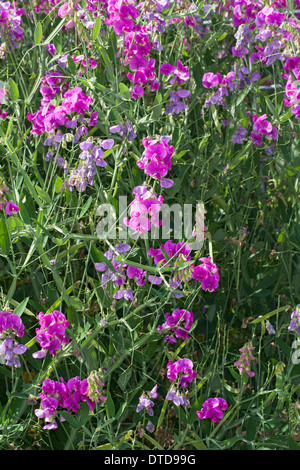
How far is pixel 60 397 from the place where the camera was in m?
1.57

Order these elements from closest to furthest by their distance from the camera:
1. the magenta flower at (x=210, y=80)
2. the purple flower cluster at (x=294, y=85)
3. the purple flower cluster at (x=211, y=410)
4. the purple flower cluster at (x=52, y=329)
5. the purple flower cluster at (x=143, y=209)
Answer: the purple flower cluster at (x=143, y=209) < the purple flower cluster at (x=52, y=329) < the purple flower cluster at (x=211, y=410) < the purple flower cluster at (x=294, y=85) < the magenta flower at (x=210, y=80)

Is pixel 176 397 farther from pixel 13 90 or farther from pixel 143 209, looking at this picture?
pixel 13 90

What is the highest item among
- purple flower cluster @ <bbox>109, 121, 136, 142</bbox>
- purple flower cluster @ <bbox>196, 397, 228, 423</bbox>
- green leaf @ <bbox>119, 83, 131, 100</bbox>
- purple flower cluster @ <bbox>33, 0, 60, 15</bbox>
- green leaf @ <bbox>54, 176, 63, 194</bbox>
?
purple flower cluster @ <bbox>33, 0, 60, 15</bbox>

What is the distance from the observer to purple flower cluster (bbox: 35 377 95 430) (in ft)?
5.09

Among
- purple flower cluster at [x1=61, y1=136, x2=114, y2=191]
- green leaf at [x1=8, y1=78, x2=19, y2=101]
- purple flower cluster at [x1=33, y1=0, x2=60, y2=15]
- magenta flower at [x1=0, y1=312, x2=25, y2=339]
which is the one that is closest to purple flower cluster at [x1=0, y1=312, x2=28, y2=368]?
magenta flower at [x1=0, y1=312, x2=25, y2=339]

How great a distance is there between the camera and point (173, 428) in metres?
1.80

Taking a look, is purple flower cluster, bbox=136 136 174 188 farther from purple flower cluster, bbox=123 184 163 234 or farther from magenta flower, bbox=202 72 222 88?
magenta flower, bbox=202 72 222 88

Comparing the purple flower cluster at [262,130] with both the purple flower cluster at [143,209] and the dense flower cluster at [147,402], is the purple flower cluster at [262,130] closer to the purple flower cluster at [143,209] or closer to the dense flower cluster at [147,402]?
the purple flower cluster at [143,209]

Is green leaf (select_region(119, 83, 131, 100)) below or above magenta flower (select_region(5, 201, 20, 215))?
above

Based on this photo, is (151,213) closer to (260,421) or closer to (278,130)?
(260,421)

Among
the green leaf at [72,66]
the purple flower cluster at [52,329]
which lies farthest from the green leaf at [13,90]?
the purple flower cluster at [52,329]

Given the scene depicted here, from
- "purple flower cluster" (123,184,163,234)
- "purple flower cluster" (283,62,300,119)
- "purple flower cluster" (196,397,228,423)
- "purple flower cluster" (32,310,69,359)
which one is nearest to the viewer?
"purple flower cluster" (123,184,163,234)

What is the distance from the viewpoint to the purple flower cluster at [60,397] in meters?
1.55

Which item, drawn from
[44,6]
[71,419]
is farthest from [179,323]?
[44,6]
